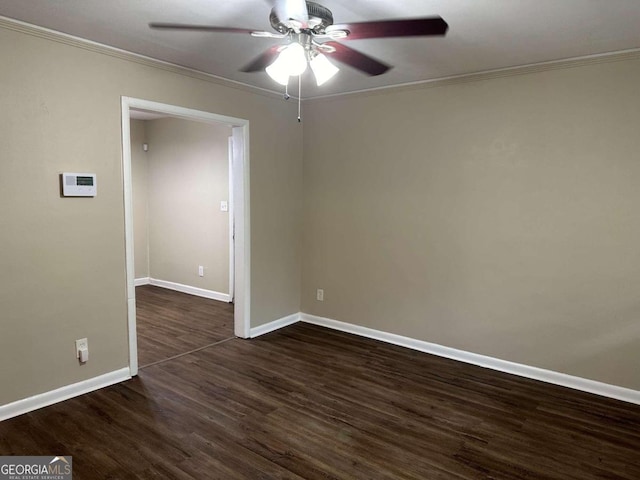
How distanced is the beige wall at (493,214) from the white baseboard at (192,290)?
1.65 m

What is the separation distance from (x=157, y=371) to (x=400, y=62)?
3076mm

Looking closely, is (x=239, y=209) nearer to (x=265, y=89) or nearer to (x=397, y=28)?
(x=265, y=89)

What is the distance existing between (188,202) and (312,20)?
14.4 feet

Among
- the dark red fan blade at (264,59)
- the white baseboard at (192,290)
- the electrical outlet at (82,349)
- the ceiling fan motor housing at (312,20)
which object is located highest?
the ceiling fan motor housing at (312,20)

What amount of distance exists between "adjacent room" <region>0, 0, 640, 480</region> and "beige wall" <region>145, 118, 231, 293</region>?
131 centimetres

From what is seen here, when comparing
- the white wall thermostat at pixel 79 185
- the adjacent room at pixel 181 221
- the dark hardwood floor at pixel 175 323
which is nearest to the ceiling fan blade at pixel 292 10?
the white wall thermostat at pixel 79 185

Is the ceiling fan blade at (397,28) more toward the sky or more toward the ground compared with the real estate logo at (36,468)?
more toward the sky

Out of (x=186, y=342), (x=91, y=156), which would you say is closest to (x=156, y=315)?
(x=186, y=342)

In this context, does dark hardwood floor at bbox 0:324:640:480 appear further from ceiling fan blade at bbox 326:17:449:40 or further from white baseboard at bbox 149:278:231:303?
ceiling fan blade at bbox 326:17:449:40

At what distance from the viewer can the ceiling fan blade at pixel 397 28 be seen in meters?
1.76

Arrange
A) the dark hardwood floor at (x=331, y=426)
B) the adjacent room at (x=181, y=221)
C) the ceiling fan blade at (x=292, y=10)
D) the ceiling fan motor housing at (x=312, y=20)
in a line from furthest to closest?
Result: the adjacent room at (x=181, y=221)
the dark hardwood floor at (x=331, y=426)
the ceiling fan motor housing at (x=312, y=20)
the ceiling fan blade at (x=292, y=10)

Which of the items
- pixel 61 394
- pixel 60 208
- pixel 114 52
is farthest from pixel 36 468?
pixel 114 52

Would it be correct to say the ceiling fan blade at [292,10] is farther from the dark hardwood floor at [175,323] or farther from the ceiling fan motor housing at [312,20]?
the dark hardwood floor at [175,323]

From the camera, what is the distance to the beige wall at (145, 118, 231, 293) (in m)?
5.61
